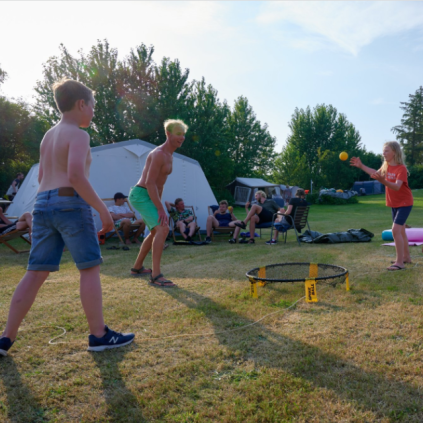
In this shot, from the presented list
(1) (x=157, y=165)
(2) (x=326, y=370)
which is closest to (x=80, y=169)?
(2) (x=326, y=370)

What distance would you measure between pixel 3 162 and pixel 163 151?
1043 inches

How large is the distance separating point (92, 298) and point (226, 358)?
0.90 meters

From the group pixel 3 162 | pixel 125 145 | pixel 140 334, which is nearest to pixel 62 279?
pixel 140 334

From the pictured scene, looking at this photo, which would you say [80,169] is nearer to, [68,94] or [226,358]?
[68,94]

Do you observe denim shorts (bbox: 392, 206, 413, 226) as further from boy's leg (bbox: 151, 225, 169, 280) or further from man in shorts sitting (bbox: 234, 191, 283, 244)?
man in shorts sitting (bbox: 234, 191, 283, 244)

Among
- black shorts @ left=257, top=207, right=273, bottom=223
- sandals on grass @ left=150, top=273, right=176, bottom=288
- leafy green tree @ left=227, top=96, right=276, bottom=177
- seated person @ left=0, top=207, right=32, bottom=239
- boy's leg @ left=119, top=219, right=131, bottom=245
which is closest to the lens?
sandals on grass @ left=150, top=273, right=176, bottom=288

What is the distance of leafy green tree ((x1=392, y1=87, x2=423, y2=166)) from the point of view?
51.7 meters

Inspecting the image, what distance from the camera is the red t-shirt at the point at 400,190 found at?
4730 mm

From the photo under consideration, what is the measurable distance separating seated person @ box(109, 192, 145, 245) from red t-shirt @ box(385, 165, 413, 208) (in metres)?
5.13

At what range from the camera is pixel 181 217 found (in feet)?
30.0

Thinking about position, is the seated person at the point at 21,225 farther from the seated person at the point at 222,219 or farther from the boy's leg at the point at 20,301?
the boy's leg at the point at 20,301

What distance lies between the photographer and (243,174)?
38.8 m

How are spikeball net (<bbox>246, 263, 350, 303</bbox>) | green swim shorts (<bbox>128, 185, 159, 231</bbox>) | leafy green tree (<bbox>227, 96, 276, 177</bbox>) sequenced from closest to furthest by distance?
spikeball net (<bbox>246, 263, 350, 303</bbox>), green swim shorts (<bbox>128, 185, 159, 231</bbox>), leafy green tree (<bbox>227, 96, 276, 177</bbox>)

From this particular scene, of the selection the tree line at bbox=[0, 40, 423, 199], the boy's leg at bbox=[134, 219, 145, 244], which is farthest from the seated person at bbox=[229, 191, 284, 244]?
the tree line at bbox=[0, 40, 423, 199]
